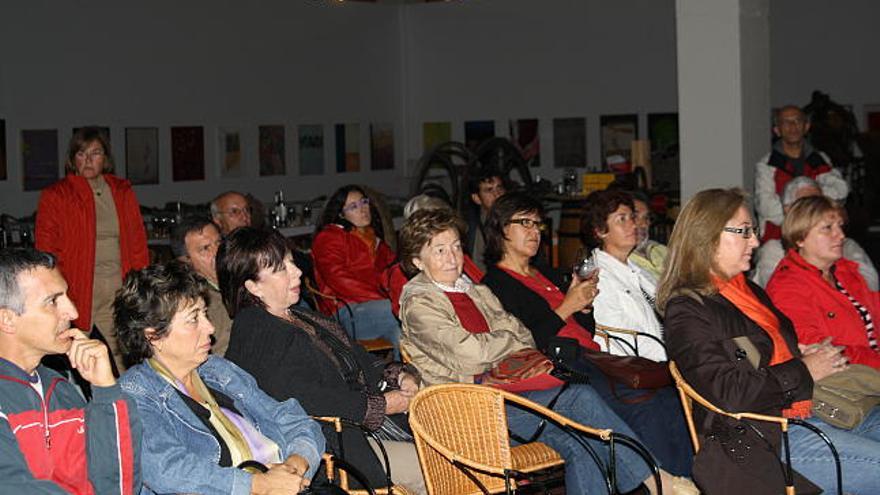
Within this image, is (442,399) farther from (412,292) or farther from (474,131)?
(474,131)

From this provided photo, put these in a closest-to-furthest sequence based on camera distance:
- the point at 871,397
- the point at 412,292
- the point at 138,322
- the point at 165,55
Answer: the point at 138,322, the point at 871,397, the point at 412,292, the point at 165,55

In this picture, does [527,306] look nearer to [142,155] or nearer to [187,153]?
[142,155]

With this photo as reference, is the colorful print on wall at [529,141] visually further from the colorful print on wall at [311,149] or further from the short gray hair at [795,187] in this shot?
the short gray hair at [795,187]

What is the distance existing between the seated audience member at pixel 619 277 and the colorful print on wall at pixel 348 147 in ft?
30.1

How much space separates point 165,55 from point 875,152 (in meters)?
7.41

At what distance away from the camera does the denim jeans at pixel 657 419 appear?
4.95 m

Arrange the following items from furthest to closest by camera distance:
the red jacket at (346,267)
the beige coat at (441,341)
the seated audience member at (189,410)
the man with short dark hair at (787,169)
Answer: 1. the man with short dark hair at (787,169)
2. the red jacket at (346,267)
3. the beige coat at (441,341)
4. the seated audience member at (189,410)

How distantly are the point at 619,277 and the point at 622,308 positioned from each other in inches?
6.2

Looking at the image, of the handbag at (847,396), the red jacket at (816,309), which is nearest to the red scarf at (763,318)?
the handbag at (847,396)

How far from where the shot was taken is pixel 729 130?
8938 millimetres

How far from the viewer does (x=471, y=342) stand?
484 cm

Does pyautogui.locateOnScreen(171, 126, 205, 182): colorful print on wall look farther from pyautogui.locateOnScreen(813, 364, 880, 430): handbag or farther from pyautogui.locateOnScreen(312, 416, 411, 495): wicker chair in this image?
pyautogui.locateOnScreen(813, 364, 880, 430): handbag

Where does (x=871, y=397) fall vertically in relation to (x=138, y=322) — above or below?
below

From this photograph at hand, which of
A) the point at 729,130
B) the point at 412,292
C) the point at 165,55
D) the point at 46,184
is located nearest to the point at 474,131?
the point at 165,55
